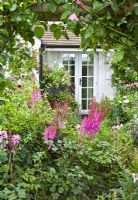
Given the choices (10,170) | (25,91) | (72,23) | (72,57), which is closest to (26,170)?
(10,170)

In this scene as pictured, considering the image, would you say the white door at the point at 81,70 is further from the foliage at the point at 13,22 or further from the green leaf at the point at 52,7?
the green leaf at the point at 52,7

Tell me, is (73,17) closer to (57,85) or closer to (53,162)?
(53,162)

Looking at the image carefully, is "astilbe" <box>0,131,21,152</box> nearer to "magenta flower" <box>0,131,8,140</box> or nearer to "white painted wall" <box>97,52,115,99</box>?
Result: "magenta flower" <box>0,131,8,140</box>

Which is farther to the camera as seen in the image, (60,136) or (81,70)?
A: (81,70)

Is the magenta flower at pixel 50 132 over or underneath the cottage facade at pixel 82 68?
underneath

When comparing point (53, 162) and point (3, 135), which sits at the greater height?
point (3, 135)

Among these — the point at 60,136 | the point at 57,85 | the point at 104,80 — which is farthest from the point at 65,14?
the point at 104,80

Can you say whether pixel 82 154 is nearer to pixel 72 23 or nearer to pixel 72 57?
pixel 72 23

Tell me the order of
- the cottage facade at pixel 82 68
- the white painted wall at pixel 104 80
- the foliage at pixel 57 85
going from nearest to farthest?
the foliage at pixel 57 85
the cottage facade at pixel 82 68
the white painted wall at pixel 104 80

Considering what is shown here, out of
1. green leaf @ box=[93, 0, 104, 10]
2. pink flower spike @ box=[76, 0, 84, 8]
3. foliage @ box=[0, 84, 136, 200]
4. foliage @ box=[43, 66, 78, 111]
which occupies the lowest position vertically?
foliage @ box=[0, 84, 136, 200]

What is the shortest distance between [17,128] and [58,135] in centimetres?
59

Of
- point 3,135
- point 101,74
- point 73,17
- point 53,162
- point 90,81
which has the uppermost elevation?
point 101,74

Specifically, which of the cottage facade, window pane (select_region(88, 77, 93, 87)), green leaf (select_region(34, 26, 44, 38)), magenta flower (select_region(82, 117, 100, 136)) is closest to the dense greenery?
green leaf (select_region(34, 26, 44, 38))

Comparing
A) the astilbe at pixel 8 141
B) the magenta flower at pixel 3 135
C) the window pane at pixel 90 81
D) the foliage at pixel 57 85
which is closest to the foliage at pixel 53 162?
the astilbe at pixel 8 141
